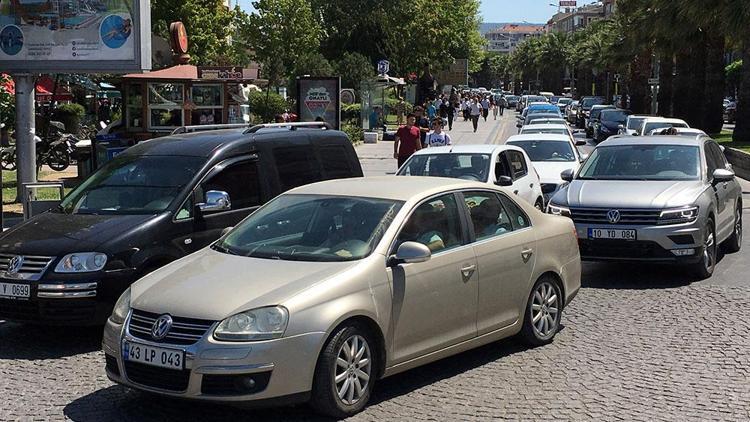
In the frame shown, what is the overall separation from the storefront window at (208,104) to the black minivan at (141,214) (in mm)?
11333

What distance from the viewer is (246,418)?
5.93 m

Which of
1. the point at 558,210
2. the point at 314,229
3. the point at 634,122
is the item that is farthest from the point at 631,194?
the point at 634,122

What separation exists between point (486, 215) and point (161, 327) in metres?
2.80

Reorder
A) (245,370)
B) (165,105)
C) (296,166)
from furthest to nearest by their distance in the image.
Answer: (165,105)
(296,166)
(245,370)

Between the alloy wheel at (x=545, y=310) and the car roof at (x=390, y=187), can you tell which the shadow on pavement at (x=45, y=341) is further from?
the alloy wheel at (x=545, y=310)

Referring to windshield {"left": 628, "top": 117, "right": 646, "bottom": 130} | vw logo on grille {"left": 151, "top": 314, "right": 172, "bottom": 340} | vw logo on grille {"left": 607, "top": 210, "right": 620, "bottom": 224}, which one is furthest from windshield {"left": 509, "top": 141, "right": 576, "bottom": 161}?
windshield {"left": 628, "top": 117, "right": 646, "bottom": 130}

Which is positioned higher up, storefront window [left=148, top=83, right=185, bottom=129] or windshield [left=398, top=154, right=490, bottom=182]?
storefront window [left=148, top=83, right=185, bottom=129]

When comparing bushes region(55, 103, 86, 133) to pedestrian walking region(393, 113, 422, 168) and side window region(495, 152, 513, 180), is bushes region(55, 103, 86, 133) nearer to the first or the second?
pedestrian walking region(393, 113, 422, 168)

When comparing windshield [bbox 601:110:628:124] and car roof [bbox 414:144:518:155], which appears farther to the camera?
windshield [bbox 601:110:628:124]

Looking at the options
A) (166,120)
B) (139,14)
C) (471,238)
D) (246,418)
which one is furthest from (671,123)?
(246,418)

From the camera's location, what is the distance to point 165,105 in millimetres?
20656

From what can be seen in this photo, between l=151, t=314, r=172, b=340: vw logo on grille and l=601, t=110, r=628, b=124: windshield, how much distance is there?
3619cm

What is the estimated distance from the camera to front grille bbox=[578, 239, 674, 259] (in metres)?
10.3

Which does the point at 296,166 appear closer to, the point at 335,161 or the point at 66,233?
the point at 335,161
